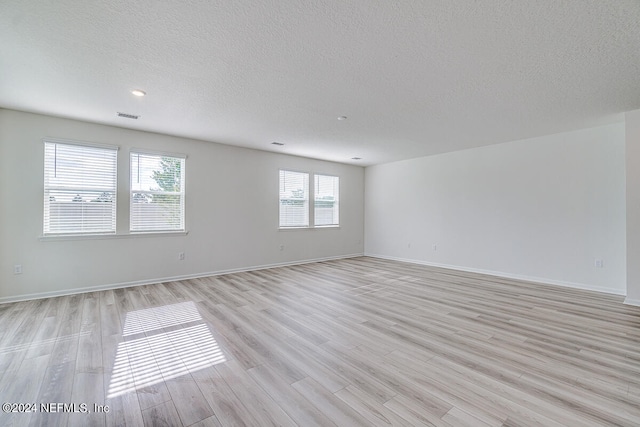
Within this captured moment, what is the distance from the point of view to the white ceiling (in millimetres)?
1902

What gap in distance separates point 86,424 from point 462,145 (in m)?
6.38

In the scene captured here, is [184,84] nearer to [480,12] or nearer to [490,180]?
[480,12]

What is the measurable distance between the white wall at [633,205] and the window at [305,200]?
5.31 meters

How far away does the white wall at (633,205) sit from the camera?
3605mm

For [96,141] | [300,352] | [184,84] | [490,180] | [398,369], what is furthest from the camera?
[490,180]

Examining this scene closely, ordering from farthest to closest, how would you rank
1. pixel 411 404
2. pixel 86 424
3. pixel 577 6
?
pixel 577 6 → pixel 411 404 → pixel 86 424

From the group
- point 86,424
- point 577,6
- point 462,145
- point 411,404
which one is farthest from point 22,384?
point 462,145

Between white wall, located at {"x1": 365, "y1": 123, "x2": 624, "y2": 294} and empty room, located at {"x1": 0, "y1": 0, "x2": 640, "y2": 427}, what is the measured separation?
0.12 feet

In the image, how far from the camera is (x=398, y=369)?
211 cm

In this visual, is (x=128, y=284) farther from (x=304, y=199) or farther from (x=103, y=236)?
(x=304, y=199)

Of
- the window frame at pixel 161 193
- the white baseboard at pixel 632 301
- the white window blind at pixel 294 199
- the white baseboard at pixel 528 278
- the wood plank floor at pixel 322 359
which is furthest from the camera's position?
the white window blind at pixel 294 199

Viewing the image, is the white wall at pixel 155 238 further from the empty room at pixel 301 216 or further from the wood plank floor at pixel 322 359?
the wood plank floor at pixel 322 359

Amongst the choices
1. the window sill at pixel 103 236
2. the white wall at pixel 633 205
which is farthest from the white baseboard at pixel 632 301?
the window sill at pixel 103 236

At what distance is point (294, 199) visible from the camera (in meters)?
6.64
